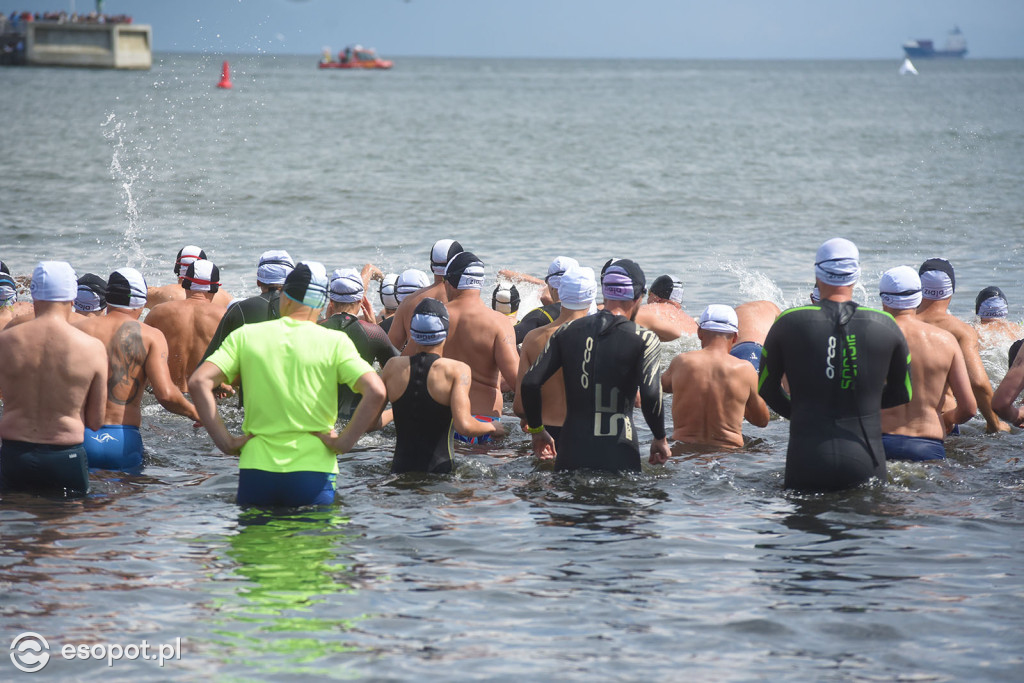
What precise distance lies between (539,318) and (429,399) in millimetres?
2753

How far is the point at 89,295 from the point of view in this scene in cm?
870

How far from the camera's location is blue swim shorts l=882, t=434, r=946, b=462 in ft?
27.1

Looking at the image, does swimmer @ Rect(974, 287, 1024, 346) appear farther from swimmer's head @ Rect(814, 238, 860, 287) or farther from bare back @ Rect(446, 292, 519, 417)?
bare back @ Rect(446, 292, 519, 417)

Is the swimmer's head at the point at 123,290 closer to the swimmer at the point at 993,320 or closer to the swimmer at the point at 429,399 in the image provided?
the swimmer at the point at 429,399

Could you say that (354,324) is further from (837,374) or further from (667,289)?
(837,374)

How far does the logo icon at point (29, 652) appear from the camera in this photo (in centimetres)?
562

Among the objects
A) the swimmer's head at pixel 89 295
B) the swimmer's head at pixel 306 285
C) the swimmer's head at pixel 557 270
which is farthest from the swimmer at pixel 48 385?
the swimmer's head at pixel 557 270

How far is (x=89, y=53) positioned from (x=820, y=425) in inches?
4437

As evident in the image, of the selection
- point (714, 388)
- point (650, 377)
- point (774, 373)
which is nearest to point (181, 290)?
point (714, 388)

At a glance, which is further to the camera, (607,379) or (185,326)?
(185,326)

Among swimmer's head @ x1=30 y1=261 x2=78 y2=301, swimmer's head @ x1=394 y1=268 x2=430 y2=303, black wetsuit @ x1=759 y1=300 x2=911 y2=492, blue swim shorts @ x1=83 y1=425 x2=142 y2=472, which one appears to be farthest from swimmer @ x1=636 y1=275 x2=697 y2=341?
swimmer's head @ x1=30 y1=261 x2=78 y2=301

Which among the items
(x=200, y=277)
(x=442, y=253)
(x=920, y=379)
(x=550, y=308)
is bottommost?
(x=920, y=379)

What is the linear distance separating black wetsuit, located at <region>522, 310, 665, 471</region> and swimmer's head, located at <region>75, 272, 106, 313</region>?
3.54m

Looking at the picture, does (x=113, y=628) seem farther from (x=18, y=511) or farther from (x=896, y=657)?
(x=896, y=657)
